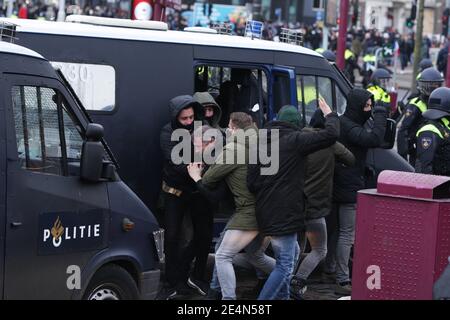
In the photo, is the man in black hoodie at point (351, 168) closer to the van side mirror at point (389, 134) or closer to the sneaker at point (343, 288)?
the sneaker at point (343, 288)

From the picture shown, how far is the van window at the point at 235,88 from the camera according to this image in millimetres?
10672

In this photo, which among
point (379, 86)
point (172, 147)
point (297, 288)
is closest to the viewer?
point (172, 147)

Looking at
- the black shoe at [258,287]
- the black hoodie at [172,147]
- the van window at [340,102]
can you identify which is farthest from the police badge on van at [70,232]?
the van window at [340,102]

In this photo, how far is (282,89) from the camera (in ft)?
34.6

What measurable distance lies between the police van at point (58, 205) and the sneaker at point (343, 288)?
103 inches

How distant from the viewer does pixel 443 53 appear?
3841 cm

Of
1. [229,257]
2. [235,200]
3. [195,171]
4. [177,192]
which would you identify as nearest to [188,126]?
[177,192]

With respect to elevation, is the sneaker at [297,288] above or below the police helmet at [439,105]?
below

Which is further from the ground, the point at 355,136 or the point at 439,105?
the point at 439,105

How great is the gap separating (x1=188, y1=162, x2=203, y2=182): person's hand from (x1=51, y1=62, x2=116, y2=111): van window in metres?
1.02

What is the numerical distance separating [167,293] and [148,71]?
76.3 inches

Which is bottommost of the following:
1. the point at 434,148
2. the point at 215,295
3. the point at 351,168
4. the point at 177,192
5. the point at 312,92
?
the point at 215,295

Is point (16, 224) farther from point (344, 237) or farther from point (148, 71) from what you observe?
point (344, 237)
